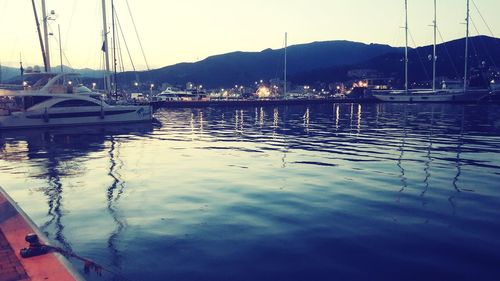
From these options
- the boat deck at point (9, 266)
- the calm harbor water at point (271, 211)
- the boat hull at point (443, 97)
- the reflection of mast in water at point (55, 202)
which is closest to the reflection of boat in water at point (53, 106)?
the calm harbor water at point (271, 211)

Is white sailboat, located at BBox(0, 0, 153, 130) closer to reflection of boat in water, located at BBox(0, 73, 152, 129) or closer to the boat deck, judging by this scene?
reflection of boat in water, located at BBox(0, 73, 152, 129)

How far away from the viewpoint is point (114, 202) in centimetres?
1191

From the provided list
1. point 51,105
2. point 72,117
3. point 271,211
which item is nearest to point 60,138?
point 51,105

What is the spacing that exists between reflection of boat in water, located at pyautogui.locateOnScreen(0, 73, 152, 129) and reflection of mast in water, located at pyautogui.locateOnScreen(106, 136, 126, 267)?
68.1ft

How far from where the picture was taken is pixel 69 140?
94.5 ft

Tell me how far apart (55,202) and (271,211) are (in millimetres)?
6768

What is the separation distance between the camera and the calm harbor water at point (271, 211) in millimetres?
7535

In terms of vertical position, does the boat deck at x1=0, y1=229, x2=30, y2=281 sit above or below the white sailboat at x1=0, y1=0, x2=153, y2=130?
below

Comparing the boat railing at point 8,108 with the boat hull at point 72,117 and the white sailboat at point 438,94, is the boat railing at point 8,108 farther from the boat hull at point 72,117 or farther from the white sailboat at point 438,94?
the white sailboat at point 438,94

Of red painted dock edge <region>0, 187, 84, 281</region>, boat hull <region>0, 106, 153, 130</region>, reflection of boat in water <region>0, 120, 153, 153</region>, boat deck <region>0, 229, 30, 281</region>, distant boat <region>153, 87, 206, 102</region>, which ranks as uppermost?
distant boat <region>153, 87, 206, 102</region>

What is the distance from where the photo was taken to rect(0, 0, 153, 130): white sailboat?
3720cm

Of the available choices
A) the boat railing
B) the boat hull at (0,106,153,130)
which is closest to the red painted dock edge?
the boat hull at (0,106,153,130)

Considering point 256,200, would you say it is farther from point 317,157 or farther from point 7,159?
point 7,159

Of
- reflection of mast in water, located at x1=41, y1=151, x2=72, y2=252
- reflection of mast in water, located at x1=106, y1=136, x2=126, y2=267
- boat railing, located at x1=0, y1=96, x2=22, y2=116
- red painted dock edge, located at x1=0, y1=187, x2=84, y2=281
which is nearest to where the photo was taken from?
red painted dock edge, located at x1=0, y1=187, x2=84, y2=281
